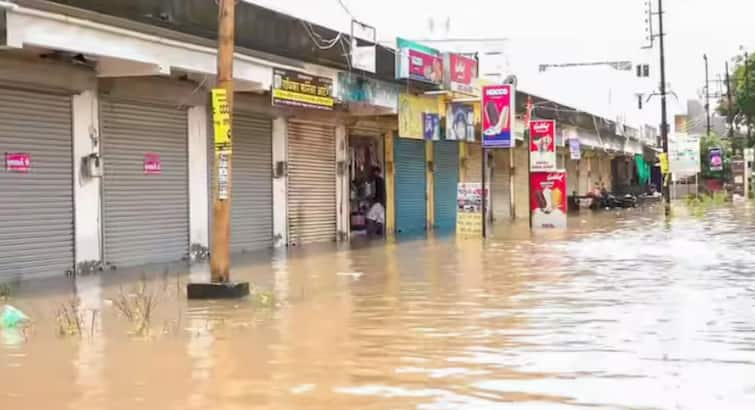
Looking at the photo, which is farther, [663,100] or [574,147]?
[663,100]

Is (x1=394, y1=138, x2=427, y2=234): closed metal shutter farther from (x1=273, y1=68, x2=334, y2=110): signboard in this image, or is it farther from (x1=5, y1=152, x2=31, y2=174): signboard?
(x1=5, y1=152, x2=31, y2=174): signboard

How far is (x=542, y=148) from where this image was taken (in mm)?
27656

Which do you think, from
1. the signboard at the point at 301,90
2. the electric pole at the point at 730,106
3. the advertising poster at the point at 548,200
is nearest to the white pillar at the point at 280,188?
the signboard at the point at 301,90

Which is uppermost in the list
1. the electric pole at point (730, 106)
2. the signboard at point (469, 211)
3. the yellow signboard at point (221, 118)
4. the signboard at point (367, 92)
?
the electric pole at point (730, 106)

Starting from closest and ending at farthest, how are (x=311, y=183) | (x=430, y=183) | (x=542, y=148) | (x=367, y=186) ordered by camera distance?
(x=311, y=183) < (x=367, y=186) < (x=542, y=148) < (x=430, y=183)

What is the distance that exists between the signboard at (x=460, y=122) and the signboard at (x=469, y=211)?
3.51 metres

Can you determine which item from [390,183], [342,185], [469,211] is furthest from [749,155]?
[342,185]

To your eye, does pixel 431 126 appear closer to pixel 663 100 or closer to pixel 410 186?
pixel 410 186

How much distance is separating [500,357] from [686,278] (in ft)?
21.9

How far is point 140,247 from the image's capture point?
1667 centimetres

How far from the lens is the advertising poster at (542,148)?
27523mm

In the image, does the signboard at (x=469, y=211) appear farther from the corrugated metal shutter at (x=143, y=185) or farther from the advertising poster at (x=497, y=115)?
the corrugated metal shutter at (x=143, y=185)

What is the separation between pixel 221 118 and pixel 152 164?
5664 millimetres

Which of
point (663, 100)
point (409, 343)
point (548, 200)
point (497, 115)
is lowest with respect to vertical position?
point (409, 343)
